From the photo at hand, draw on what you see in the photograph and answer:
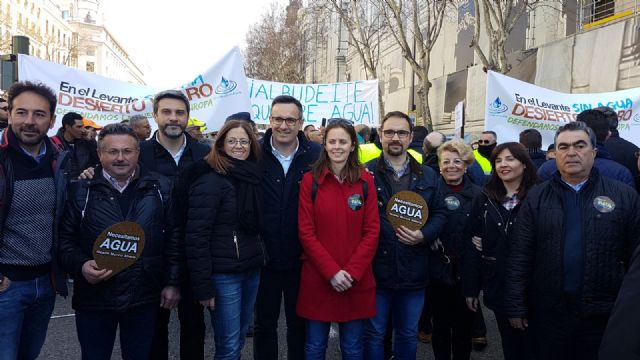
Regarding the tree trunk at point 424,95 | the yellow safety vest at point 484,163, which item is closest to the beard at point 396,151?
the yellow safety vest at point 484,163

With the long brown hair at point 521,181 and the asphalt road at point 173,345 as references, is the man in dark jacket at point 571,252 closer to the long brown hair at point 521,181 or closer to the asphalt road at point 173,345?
the long brown hair at point 521,181

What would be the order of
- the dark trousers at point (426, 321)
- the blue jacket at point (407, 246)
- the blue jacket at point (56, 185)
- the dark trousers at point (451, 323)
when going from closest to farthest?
the blue jacket at point (56, 185) < the blue jacket at point (407, 246) < the dark trousers at point (451, 323) < the dark trousers at point (426, 321)

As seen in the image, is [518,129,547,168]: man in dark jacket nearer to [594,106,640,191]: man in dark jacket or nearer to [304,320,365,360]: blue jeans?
[594,106,640,191]: man in dark jacket

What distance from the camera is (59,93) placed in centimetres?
668

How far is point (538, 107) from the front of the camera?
23.2ft

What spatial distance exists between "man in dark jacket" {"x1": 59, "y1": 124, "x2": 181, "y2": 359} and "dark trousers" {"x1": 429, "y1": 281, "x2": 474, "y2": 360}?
6.53 feet

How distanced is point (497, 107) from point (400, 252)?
175 inches

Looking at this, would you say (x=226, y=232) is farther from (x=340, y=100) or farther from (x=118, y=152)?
(x=340, y=100)

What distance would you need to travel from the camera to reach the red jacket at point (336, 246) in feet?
10.2

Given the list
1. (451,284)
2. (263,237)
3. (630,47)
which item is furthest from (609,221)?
(630,47)

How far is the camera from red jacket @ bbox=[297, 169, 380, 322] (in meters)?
3.11

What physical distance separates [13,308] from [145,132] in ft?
12.5

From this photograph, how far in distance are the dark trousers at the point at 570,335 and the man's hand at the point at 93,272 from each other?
101 inches

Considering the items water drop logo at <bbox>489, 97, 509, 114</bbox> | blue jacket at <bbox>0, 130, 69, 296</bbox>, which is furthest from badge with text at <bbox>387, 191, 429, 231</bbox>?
water drop logo at <bbox>489, 97, 509, 114</bbox>
